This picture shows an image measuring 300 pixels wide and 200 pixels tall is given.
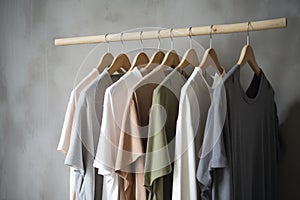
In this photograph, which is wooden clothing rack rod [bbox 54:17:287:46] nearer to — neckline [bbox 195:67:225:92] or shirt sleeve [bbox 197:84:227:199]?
neckline [bbox 195:67:225:92]

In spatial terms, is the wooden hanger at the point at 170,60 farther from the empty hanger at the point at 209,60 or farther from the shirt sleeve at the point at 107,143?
the shirt sleeve at the point at 107,143

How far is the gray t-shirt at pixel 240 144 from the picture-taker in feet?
4.29

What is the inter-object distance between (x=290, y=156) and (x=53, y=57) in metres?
1.38

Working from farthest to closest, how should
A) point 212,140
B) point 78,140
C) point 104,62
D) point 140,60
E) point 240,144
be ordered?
1. point 104,62
2. point 140,60
3. point 78,140
4. point 240,144
5. point 212,140

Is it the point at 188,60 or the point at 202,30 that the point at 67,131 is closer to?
the point at 188,60

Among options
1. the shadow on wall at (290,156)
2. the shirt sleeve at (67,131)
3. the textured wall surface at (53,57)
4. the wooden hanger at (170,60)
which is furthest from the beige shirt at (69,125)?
the shadow on wall at (290,156)

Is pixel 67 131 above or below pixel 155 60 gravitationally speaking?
below

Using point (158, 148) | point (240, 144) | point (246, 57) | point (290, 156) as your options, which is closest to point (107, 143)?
point (158, 148)

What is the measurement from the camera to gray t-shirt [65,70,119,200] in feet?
4.97

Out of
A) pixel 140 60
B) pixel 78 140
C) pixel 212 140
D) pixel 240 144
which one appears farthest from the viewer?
pixel 140 60

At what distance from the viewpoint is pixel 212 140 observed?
1.31 m

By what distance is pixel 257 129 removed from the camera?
1511 mm

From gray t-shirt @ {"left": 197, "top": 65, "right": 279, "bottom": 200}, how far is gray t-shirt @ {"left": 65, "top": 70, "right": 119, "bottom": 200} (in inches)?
17.6

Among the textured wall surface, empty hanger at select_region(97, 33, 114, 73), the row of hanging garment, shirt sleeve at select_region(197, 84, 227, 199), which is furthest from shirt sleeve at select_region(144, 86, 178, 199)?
the textured wall surface
